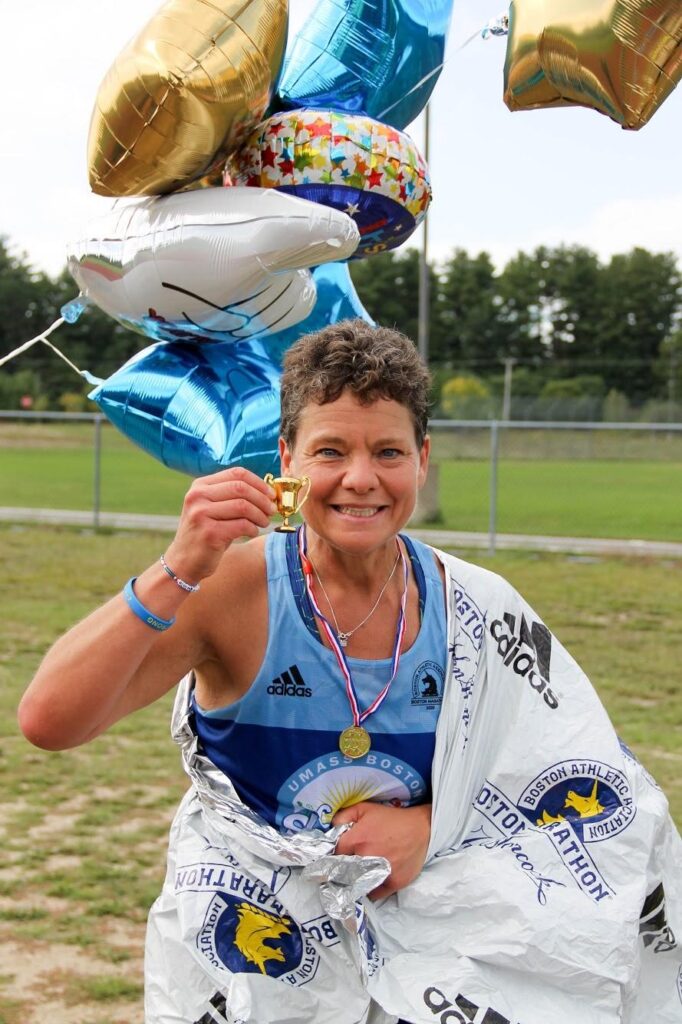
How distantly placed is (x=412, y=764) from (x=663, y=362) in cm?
5759

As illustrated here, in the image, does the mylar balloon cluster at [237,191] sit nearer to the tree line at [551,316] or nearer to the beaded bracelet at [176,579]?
the beaded bracelet at [176,579]

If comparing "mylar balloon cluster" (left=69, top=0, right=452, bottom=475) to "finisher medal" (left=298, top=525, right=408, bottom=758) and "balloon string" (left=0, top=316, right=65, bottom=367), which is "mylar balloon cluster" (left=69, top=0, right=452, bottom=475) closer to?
"balloon string" (left=0, top=316, right=65, bottom=367)

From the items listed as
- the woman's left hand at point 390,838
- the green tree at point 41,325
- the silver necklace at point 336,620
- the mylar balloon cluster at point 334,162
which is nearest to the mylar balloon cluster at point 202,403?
the mylar balloon cluster at point 334,162

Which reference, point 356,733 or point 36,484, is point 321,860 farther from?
point 36,484

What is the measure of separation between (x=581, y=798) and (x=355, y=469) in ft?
2.52

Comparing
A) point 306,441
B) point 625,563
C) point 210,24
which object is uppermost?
point 210,24

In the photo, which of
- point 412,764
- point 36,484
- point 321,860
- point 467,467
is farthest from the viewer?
point 467,467

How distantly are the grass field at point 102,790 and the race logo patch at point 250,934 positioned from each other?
123 centimetres

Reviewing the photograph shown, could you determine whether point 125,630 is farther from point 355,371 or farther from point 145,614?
point 355,371

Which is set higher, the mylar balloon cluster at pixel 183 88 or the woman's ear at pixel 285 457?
the mylar balloon cluster at pixel 183 88

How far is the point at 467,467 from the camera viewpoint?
26641 mm

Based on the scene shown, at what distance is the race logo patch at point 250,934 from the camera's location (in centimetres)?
193

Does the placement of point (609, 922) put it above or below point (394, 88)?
below

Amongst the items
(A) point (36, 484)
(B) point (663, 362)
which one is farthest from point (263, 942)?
(B) point (663, 362)
